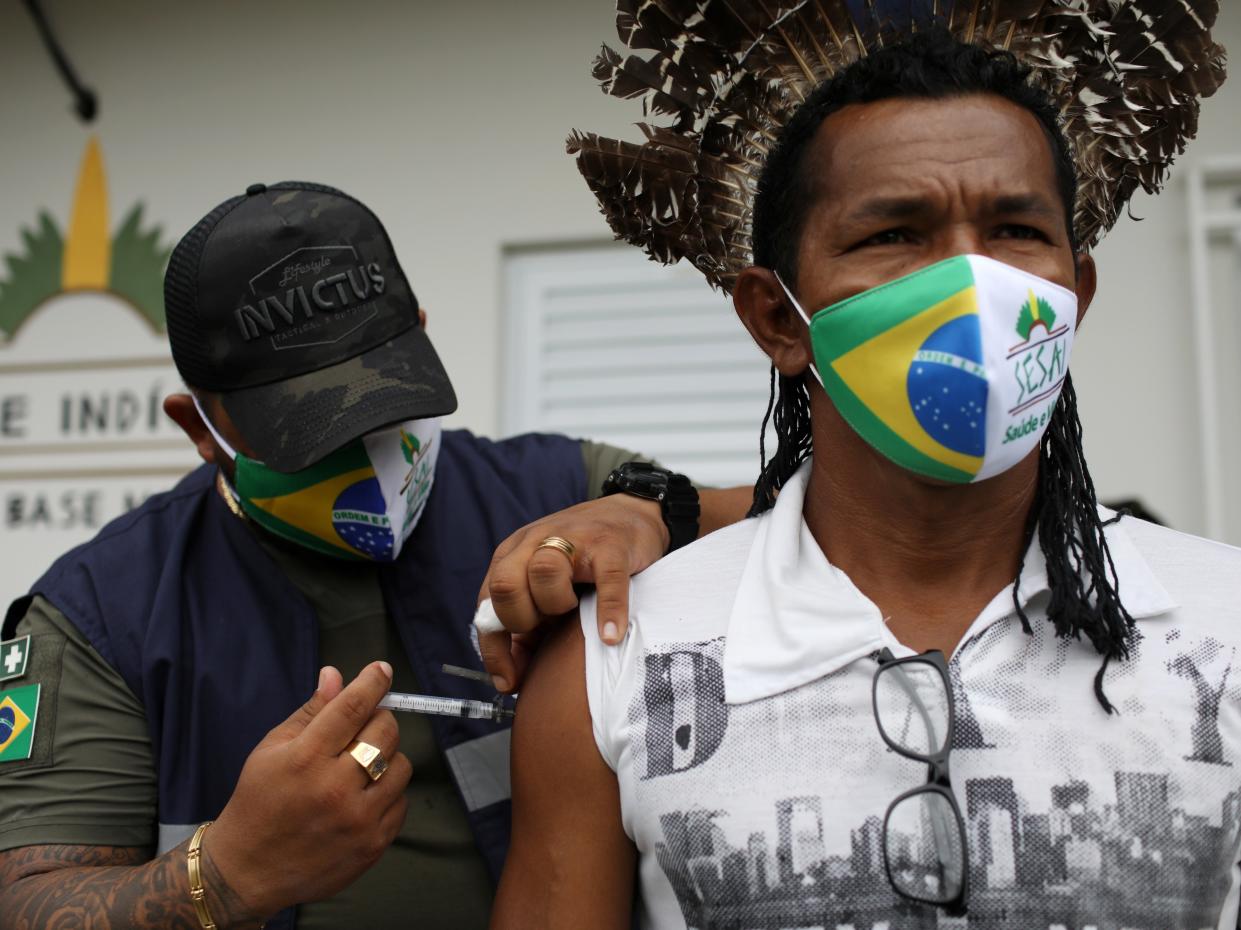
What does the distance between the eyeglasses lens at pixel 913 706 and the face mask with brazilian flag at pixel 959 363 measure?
0.79ft

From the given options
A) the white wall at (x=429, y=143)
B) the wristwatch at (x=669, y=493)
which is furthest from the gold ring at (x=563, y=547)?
the white wall at (x=429, y=143)

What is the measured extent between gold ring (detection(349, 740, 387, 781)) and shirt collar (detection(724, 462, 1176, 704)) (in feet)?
1.69

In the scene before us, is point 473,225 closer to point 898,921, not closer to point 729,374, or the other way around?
point 729,374

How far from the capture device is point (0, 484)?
15.3 feet

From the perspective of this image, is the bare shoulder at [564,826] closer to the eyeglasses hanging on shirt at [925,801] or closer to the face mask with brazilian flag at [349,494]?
the eyeglasses hanging on shirt at [925,801]

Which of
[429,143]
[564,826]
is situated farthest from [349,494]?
[429,143]

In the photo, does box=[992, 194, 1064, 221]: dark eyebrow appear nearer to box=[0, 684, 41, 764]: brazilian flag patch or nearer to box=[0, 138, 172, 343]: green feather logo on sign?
box=[0, 684, 41, 764]: brazilian flag patch

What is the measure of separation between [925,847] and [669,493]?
0.75m

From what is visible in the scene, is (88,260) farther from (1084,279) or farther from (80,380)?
(1084,279)

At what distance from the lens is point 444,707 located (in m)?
1.93

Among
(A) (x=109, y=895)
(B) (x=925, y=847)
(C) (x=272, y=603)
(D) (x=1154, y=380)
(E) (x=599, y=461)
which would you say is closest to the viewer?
(B) (x=925, y=847)

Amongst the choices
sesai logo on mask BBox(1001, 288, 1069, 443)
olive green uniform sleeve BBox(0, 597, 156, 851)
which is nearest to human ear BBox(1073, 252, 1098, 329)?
sesai logo on mask BBox(1001, 288, 1069, 443)

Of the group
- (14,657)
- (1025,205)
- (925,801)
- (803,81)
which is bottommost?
(925,801)

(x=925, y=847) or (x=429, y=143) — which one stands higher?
(x=429, y=143)
